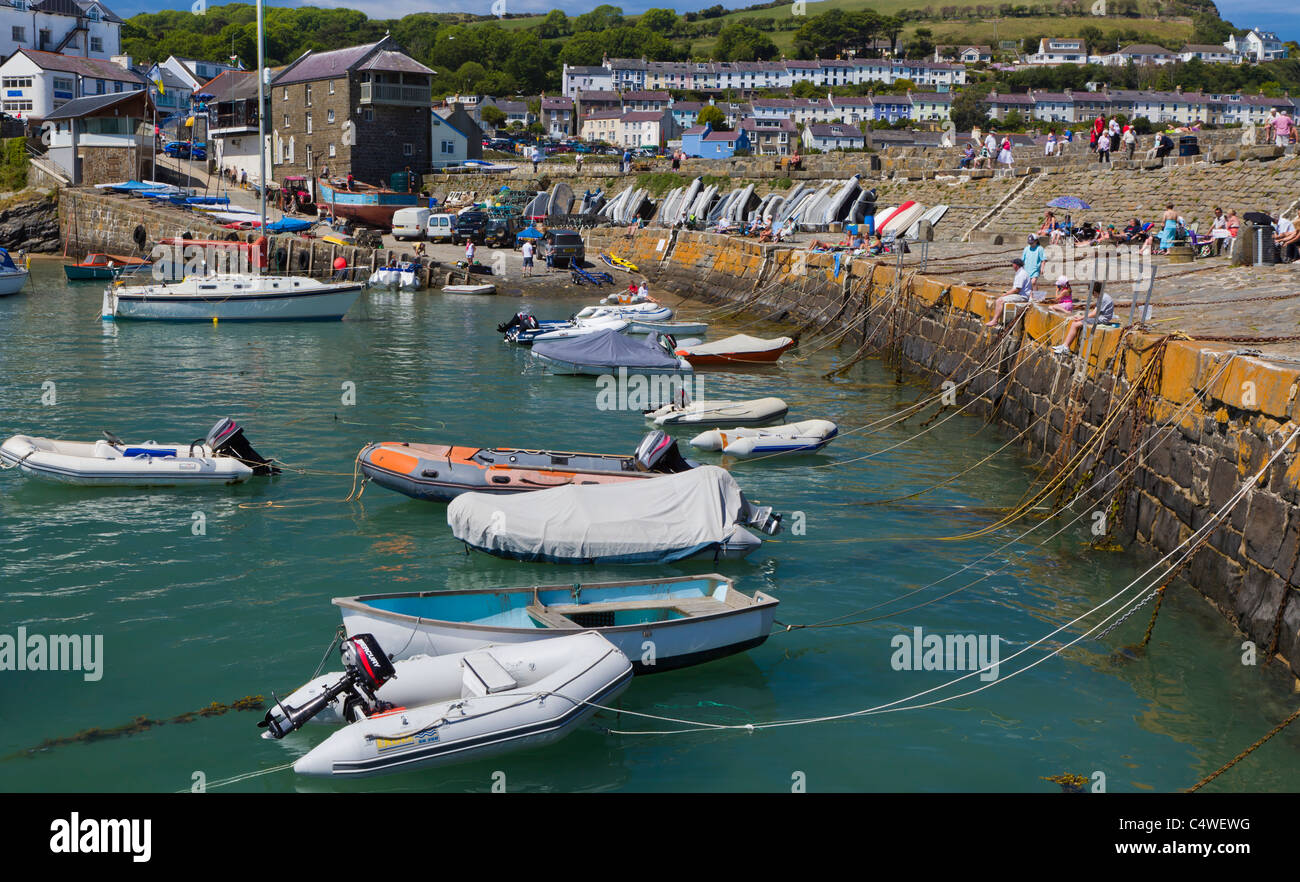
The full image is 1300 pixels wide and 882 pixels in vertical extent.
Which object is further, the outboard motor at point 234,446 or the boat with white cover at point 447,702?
the outboard motor at point 234,446

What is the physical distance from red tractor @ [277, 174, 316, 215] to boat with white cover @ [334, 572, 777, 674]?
170ft

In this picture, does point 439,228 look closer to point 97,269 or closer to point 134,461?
point 97,269

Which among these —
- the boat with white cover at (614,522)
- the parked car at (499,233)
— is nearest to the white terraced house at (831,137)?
the parked car at (499,233)

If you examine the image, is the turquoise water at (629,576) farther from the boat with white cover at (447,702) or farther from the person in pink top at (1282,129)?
the person in pink top at (1282,129)

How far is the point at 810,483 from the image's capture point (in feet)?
62.0

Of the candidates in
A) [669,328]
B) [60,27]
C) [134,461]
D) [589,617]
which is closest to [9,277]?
[669,328]

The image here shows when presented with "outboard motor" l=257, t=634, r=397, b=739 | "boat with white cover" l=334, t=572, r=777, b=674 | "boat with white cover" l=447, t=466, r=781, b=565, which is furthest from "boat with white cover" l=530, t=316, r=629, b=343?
"outboard motor" l=257, t=634, r=397, b=739

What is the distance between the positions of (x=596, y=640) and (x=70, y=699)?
5.01 m

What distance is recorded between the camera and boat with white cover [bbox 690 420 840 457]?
66.6 feet

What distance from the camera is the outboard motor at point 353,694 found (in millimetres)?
9336

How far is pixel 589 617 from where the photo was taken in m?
11.4

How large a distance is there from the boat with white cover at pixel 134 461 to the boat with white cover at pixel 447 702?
874 cm
